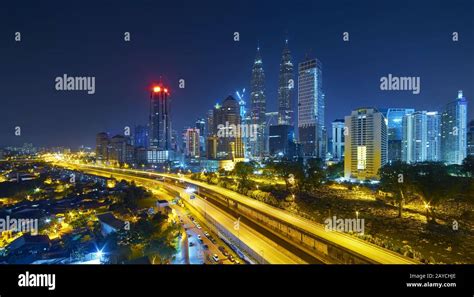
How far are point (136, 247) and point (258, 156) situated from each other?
3339cm

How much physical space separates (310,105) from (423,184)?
3228 centimetres

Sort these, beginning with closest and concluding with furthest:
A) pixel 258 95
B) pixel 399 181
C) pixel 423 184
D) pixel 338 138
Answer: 1. pixel 423 184
2. pixel 399 181
3. pixel 338 138
4. pixel 258 95

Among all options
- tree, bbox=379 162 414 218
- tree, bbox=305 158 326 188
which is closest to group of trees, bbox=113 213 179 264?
tree, bbox=379 162 414 218

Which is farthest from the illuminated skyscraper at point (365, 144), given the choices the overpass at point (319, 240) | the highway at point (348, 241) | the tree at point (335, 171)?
the highway at point (348, 241)

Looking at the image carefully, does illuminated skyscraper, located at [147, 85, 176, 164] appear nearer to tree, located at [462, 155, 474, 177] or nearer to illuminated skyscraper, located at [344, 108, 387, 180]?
illuminated skyscraper, located at [344, 108, 387, 180]

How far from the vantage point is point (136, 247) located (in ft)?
14.9

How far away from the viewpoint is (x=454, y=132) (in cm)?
1819

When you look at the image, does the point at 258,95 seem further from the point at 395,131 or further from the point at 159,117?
the point at 395,131

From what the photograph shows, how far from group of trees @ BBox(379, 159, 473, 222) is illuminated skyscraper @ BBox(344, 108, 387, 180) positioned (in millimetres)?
7393

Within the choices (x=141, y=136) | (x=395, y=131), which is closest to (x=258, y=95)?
(x=141, y=136)

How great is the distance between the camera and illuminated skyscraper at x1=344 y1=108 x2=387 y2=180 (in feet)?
55.8

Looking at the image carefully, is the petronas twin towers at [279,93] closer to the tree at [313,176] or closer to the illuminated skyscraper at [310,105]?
the illuminated skyscraper at [310,105]

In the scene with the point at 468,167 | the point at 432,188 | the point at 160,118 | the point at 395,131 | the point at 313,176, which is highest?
the point at 160,118
